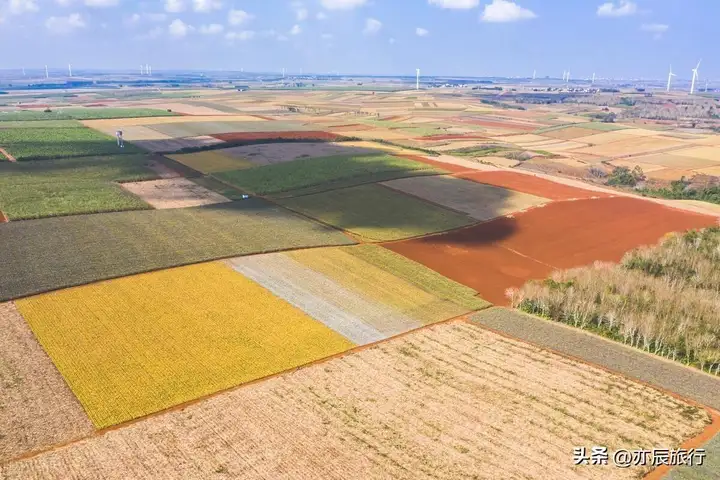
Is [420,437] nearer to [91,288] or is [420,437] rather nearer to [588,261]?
[91,288]

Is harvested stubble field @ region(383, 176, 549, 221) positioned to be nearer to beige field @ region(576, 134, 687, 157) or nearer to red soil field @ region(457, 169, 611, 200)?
red soil field @ region(457, 169, 611, 200)

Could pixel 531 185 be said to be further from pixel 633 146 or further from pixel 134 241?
pixel 633 146

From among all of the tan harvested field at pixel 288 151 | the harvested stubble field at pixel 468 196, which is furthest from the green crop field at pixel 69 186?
the harvested stubble field at pixel 468 196

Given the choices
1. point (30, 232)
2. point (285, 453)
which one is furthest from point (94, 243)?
point (285, 453)

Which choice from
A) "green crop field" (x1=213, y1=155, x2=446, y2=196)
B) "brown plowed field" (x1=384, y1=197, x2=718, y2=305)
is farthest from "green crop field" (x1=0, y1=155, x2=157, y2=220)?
"brown plowed field" (x1=384, y1=197, x2=718, y2=305)

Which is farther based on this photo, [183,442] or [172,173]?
[172,173]

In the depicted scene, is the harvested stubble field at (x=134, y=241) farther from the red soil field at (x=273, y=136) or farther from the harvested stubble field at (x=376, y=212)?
the red soil field at (x=273, y=136)
